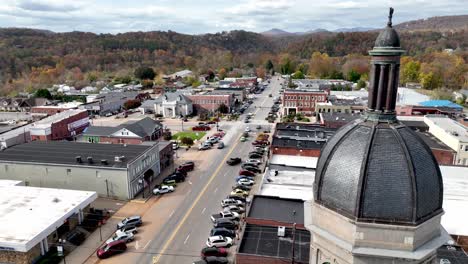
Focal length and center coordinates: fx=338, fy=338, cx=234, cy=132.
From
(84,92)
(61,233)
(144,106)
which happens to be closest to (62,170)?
(61,233)

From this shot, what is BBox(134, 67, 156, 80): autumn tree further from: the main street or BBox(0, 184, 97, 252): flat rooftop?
BBox(0, 184, 97, 252): flat rooftop

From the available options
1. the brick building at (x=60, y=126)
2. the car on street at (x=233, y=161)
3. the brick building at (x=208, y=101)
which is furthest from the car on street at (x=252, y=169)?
the brick building at (x=208, y=101)

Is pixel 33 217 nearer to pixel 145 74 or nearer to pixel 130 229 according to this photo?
pixel 130 229

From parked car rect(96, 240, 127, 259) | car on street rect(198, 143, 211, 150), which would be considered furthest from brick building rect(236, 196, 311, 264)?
car on street rect(198, 143, 211, 150)

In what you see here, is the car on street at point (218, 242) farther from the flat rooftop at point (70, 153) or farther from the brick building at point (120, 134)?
the brick building at point (120, 134)

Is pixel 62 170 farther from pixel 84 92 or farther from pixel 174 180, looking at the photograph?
pixel 84 92
